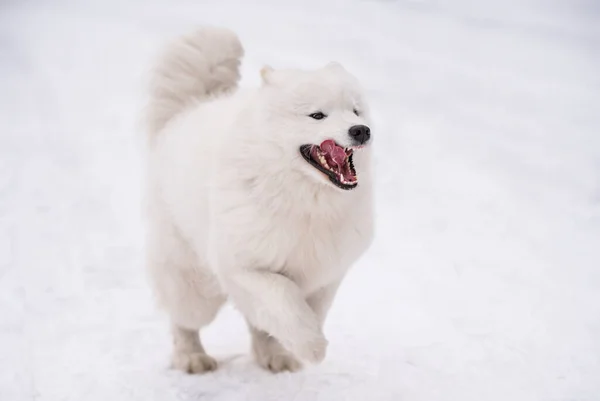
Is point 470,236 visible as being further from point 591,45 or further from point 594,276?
point 591,45

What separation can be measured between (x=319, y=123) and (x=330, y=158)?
17cm

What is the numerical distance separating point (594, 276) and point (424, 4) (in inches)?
390

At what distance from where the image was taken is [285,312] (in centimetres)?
349

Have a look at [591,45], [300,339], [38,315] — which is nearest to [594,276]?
[300,339]

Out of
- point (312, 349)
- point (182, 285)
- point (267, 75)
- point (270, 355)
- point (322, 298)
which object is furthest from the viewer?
point (270, 355)

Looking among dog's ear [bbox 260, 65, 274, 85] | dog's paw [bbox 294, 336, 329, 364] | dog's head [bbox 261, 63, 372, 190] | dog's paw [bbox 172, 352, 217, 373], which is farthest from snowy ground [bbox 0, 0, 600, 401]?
dog's head [bbox 261, 63, 372, 190]

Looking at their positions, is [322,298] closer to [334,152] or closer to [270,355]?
[270,355]

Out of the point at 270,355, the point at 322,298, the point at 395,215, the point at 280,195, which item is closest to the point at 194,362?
the point at 270,355

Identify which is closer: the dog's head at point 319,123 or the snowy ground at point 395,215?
the dog's head at point 319,123

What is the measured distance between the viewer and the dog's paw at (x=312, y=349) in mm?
3498

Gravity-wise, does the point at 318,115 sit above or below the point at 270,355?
above

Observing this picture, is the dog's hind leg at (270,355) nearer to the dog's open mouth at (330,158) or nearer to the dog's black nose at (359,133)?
the dog's open mouth at (330,158)

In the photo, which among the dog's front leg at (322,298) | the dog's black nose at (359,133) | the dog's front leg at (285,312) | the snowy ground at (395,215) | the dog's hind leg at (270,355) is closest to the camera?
the dog's black nose at (359,133)

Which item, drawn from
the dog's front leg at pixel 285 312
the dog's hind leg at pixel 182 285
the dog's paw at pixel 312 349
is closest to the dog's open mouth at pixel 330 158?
the dog's front leg at pixel 285 312
